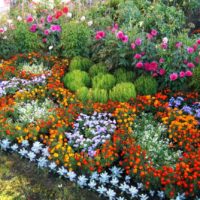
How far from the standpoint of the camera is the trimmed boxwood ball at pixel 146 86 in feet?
20.1

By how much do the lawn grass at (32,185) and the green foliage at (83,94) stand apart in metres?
1.42

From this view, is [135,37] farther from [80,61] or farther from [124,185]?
[124,185]

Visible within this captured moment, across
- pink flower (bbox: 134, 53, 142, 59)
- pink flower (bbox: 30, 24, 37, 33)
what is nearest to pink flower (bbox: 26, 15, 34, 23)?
pink flower (bbox: 30, 24, 37, 33)

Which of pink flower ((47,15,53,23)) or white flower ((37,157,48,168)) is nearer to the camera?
white flower ((37,157,48,168))

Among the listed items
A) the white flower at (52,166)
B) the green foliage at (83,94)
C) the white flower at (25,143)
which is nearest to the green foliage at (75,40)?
the green foliage at (83,94)

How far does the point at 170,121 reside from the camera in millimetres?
5465

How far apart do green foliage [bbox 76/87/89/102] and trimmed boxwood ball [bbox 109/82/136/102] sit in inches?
13.3

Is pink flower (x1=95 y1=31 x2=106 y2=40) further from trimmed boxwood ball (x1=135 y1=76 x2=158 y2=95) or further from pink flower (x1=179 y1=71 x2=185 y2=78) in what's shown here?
pink flower (x1=179 y1=71 x2=185 y2=78)

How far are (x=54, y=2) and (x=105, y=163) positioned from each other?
5556 mm

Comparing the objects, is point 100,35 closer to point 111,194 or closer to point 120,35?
point 120,35

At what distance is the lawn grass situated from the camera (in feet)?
14.3

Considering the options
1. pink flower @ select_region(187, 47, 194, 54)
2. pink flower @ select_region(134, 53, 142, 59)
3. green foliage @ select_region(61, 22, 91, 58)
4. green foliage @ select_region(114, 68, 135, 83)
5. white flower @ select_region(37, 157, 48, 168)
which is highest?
pink flower @ select_region(187, 47, 194, 54)

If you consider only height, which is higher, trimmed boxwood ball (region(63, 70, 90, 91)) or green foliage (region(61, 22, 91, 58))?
green foliage (region(61, 22, 91, 58))

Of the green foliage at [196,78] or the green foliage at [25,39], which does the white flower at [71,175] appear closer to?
the green foliage at [196,78]
